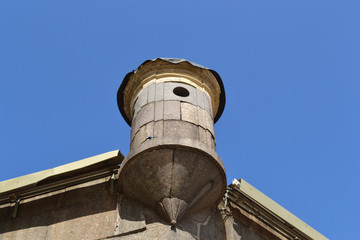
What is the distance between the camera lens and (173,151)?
7.04 m

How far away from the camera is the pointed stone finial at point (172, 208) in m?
6.79

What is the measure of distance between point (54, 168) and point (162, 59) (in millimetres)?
2422

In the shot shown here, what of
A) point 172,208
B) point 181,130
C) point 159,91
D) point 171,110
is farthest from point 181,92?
point 172,208

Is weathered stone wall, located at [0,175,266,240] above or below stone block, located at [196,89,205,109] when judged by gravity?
below

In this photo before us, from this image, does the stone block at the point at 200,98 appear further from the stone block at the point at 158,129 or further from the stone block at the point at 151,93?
the stone block at the point at 158,129

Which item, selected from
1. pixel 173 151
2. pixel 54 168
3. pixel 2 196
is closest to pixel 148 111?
Answer: pixel 173 151

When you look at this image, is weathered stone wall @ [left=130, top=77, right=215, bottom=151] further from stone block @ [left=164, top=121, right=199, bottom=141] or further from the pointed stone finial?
the pointed stone finial

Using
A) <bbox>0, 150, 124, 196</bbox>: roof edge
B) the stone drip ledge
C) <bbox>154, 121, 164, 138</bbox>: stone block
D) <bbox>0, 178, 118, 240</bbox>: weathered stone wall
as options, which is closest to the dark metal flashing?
<bbox>154, 121, 164, 138</bbox>: stone block

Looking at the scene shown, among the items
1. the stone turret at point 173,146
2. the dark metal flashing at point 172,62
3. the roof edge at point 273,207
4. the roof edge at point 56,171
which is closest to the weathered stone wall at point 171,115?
the stone turret at point 173,146

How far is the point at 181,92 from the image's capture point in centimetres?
840

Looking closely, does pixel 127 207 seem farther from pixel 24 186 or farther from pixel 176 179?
pixel 24 186

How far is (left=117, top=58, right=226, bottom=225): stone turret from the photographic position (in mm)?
6992

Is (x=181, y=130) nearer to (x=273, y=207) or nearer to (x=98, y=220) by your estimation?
(x=98, y=220)

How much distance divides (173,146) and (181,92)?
159 centimetres
